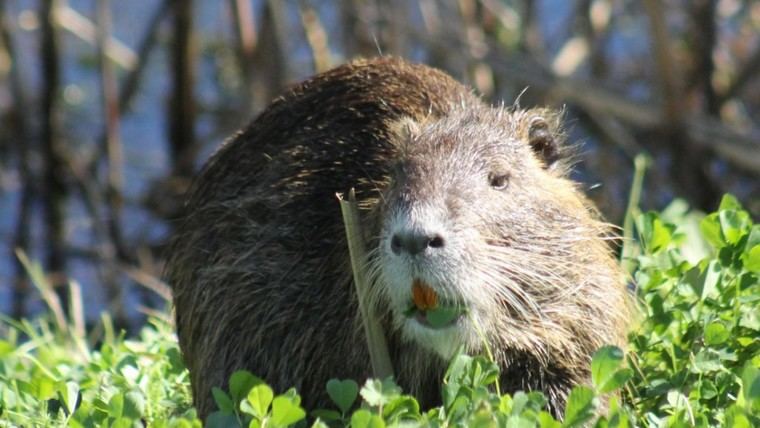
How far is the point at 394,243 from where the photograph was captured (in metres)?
2.67

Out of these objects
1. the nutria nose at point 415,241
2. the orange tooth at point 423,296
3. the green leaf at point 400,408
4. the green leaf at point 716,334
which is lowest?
the green leaf at point 400,408

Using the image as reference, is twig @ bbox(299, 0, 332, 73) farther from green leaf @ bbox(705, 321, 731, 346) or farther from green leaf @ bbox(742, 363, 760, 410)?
green leaf @ bbox(742, 363, 760, 410)

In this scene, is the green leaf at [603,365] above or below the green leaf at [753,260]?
below

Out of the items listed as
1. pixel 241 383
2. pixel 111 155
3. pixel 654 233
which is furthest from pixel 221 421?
pixel 111 155

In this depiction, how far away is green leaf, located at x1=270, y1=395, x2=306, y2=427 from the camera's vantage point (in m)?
2.47

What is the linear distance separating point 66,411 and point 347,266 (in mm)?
709

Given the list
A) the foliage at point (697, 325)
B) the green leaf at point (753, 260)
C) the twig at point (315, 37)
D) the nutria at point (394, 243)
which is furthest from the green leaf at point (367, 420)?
the twig at point (315, 37)

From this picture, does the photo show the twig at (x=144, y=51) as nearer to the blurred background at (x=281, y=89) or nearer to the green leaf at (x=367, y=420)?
the blurred background at (x=281, y=89)

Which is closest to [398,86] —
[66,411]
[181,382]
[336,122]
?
[336,122]

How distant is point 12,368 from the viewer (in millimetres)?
3561

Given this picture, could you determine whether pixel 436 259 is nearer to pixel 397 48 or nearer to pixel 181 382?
pixel 181 382

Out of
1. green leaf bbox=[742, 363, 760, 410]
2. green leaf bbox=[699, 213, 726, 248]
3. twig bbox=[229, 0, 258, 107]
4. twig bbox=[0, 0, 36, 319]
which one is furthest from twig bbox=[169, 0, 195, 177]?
green leaf bbox=[742, 363, 760, 410]

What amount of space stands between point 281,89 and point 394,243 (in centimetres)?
388

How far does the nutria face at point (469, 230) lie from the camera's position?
8.80 ft
